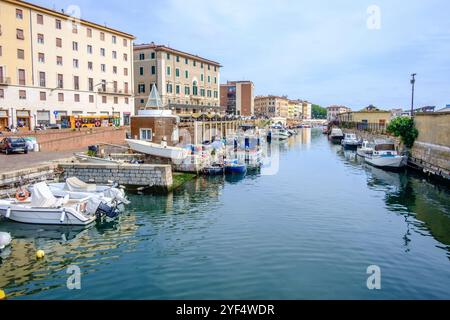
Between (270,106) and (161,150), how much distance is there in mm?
148192

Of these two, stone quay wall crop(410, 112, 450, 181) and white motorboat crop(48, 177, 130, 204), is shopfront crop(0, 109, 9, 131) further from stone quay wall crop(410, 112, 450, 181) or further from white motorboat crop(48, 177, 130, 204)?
stone quay wall crop(410, 112, 450, 181)

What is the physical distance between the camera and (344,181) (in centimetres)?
3112

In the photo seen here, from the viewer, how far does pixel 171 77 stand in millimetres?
68188

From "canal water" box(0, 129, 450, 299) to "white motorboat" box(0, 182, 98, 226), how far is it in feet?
1.86

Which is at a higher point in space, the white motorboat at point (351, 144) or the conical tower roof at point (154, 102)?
the conical tower roof at point (154, 102)

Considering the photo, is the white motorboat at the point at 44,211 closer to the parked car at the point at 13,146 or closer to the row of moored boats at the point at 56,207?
the row of moored boats at the point at 56,207

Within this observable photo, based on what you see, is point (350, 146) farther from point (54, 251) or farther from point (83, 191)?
point (54, 251)

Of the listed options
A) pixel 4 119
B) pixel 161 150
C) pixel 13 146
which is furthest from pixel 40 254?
pixel 4 119

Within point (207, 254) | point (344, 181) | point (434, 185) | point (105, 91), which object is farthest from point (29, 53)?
point (434, 185)

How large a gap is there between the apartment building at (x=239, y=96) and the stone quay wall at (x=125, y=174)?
107142mm

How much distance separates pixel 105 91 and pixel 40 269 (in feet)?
157

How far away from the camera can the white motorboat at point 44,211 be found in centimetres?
1750

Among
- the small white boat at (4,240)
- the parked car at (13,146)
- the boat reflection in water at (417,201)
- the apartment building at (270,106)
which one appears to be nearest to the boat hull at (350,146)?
the boat reflection in water at (417,201)
